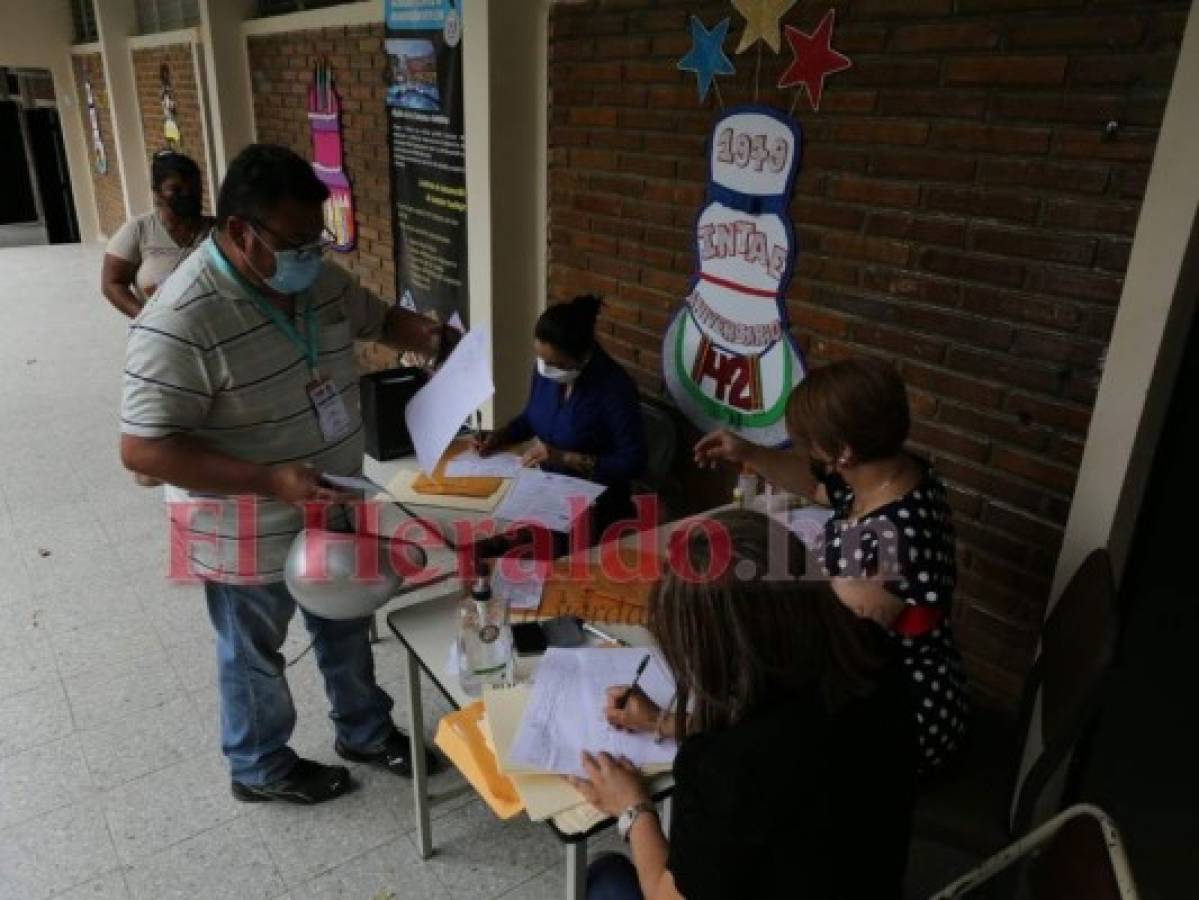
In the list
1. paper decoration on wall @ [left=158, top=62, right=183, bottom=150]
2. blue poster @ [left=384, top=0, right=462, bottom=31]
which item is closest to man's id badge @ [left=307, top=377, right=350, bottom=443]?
blue poster @ [left=384, top=0, right=462, bottom=31]

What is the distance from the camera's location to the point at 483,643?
155cm

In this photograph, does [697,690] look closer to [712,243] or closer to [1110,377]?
[1110,377]

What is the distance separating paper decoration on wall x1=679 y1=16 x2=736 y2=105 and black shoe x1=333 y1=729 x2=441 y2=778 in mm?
2048

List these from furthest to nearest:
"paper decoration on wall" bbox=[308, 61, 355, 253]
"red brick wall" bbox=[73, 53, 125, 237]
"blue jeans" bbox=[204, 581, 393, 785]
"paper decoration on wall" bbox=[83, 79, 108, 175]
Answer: "paper decoration on wall" bbox=[83, 79, 108, 175], "red brick wall" bbox=[73, 53, 125, 237], "paper decoration on wall" bbox=[308, 61, 355, 253], "blue jeans" bbox=[204, 581, 393, 785]

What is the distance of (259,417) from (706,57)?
1668 millimetres

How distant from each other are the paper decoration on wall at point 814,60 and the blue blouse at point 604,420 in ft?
2.99

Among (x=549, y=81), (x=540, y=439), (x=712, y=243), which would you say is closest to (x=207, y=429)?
(x=540, y=439)

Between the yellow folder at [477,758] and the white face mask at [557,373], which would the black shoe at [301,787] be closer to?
the yellow folder at [477,758]

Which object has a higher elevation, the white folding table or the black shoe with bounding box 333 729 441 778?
the white folding table

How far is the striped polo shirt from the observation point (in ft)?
5.16

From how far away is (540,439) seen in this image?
2686mm

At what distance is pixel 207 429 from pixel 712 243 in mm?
1579

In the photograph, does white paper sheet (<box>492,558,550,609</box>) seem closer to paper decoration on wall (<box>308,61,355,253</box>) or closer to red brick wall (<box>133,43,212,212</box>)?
paper decoration on wall (<box>308,61,355,253</box>)

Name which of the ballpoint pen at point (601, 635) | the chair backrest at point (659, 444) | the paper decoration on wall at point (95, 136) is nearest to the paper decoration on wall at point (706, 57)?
the chair backrest at point (659, 444)
